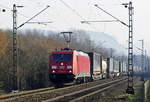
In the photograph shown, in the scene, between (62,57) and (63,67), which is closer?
(63,67)

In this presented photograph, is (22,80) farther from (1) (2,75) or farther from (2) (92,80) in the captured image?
(2) (92,80)

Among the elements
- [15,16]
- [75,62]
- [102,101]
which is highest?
[15,16]

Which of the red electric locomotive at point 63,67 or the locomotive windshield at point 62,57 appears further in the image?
the locomotive windshield at point 62,57

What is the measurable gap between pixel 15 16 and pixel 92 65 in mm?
16308

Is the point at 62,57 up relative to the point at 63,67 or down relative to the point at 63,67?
up

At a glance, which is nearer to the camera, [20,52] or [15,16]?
[15,16]

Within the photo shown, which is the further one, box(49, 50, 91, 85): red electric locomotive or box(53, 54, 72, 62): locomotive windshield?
box(53, 54, 72, 62): locomotive windshield

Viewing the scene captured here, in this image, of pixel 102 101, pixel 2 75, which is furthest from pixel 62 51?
pixel 102 101

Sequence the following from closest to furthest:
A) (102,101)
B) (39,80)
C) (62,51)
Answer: (102,101), (62,51), (39,80)

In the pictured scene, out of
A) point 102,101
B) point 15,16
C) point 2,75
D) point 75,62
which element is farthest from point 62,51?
point 102,101

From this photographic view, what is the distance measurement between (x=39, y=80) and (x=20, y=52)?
4593 mm

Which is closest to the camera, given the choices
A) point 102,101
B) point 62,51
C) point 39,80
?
point 102,101

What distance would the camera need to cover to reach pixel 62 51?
105 ft

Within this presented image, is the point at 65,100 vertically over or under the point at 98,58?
under
